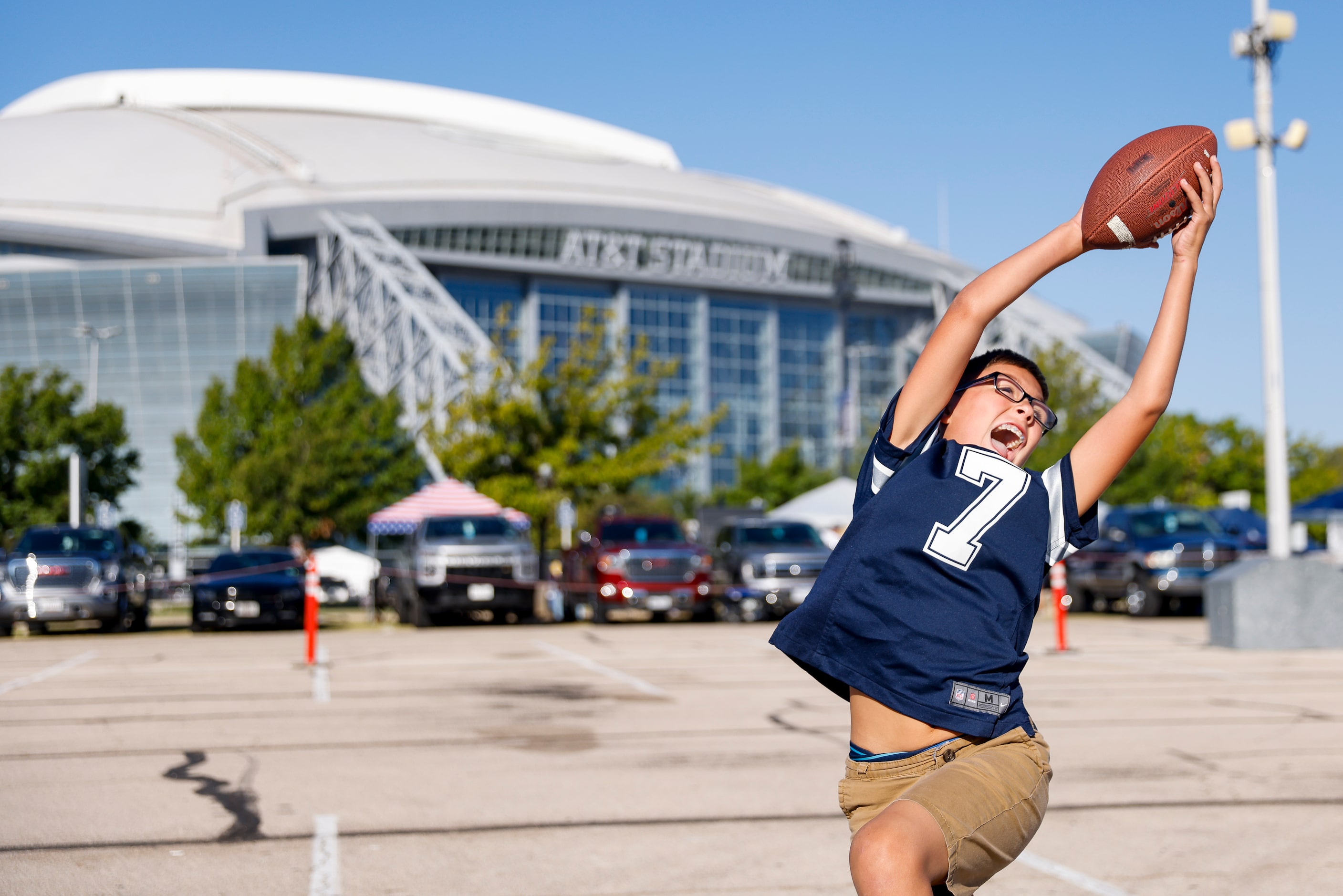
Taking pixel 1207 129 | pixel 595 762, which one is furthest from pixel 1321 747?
pixel 1207 129

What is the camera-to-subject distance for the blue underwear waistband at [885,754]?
2.89 m

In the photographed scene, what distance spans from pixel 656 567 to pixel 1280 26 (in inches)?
501

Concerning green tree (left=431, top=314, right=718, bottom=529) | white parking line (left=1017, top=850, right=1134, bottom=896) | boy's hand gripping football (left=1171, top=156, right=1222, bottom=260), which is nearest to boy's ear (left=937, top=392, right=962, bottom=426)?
boy's hand gripping football (left=1171, top=156, right=1222, bottom=260)

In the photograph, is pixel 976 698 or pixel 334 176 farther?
pixel 334 176

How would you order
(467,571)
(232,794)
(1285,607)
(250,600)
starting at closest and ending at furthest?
(232,794), (1285,607), (250,600), (467,571)

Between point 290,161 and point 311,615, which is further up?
point 290,161

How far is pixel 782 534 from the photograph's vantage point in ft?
83.2

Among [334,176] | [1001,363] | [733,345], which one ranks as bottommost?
[1001,363]

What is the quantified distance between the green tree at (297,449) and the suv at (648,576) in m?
21.3

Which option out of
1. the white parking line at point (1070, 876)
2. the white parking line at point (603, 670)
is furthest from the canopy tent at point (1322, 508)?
the white parking line at point (1070, 876)

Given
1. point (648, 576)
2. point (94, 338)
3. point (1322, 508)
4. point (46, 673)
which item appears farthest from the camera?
point (94, 338)

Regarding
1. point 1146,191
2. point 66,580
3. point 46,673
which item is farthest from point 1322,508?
point 1146,191

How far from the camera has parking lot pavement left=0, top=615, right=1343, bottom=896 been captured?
5.66 meters

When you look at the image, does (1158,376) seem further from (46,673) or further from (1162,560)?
(1162,560)
